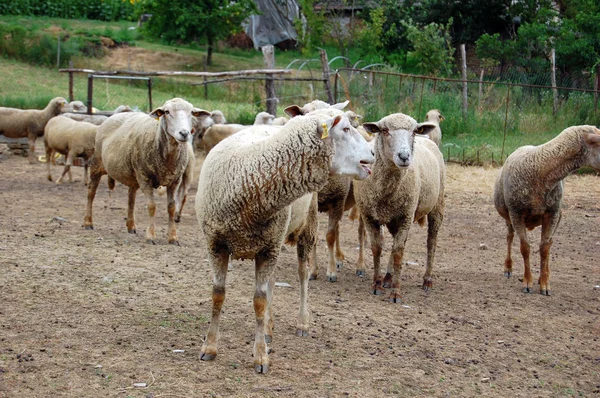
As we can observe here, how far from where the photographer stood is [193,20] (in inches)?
1229

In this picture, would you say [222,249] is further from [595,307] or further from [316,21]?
[316,21]

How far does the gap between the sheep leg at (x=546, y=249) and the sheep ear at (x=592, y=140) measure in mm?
841

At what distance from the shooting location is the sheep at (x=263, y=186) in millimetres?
4906

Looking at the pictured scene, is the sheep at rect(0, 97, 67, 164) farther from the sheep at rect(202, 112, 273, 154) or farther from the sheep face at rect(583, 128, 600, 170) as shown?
the sheep face at rect(583, 128, 600, 170)

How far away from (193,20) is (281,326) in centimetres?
2664

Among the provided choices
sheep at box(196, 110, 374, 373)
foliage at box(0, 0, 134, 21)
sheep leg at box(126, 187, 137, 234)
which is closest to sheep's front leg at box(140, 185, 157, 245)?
sheep leg at box(126, 187, 137, 234)

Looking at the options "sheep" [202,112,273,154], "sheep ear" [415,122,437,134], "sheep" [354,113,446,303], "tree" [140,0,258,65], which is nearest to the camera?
"sheep" [354,113,446,303]

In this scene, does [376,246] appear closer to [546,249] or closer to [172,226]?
[546,249]

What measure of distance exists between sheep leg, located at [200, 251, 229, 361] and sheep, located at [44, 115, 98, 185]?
9688 millimetres

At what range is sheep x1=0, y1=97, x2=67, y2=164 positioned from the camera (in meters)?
17.3

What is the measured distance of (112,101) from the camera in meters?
22.3

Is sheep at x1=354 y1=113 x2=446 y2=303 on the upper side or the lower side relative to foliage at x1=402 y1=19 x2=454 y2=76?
lower

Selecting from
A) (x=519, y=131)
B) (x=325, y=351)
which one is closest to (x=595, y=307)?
(x=325, y=351)

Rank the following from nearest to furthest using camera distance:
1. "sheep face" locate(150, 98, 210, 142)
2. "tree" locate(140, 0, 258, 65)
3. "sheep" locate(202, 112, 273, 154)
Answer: "sheep face" locate(150, 98, 210, 142) < "sheep" locate(202, 112, 273, 154) < "tree" locate(140, 0, 258, 65)
